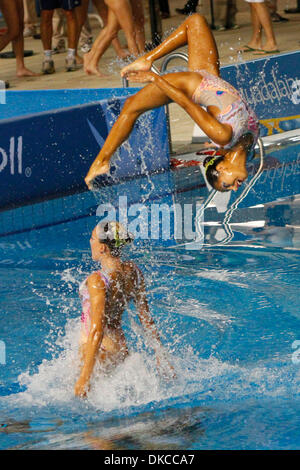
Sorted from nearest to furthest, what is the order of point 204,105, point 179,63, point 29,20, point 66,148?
point 204,105 → point 66,148 → point 179,63 → point 29,20

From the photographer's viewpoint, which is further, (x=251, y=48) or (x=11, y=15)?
(x=251, y=48)

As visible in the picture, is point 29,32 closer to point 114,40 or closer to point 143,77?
point 114,40

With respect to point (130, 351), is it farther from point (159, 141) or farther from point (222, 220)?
point (159, 141)

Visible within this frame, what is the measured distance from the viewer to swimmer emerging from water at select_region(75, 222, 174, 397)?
4.16m

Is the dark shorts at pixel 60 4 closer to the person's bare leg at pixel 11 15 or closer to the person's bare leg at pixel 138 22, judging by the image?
the person's bare leg at pixel 11 15

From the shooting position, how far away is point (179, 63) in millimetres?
12305

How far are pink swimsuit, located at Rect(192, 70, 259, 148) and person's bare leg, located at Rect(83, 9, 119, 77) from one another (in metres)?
4.66

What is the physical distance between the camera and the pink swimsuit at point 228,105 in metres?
5.20

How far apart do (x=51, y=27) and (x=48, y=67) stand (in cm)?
71

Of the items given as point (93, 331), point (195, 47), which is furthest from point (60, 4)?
point (93, 331)

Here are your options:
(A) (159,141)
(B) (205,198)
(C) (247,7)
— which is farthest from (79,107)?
(C) (247,7)

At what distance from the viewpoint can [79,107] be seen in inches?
313

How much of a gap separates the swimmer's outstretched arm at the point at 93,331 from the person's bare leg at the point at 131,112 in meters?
1.30
